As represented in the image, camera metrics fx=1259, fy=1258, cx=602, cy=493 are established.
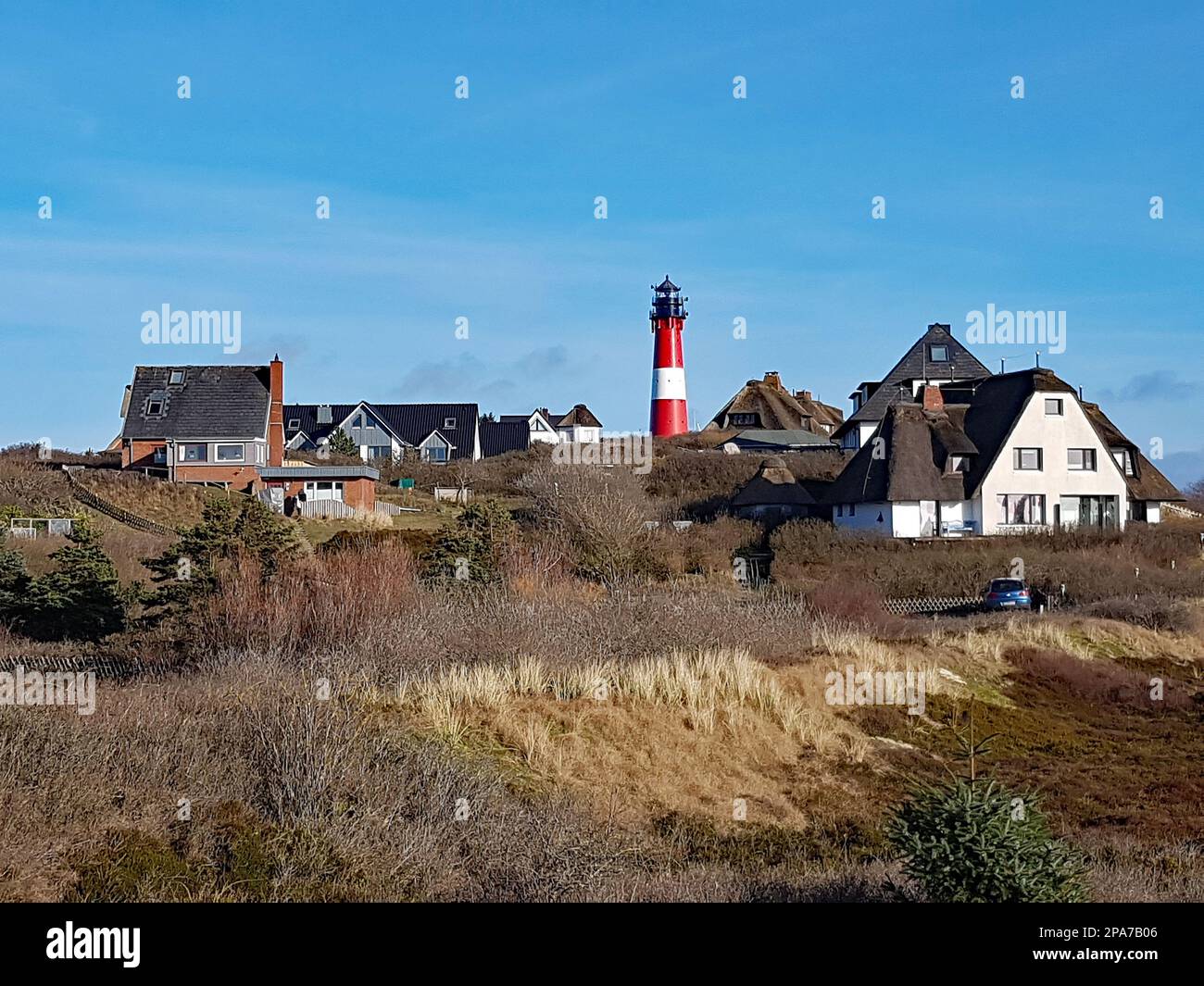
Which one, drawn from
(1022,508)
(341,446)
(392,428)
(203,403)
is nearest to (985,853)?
(1022,508)

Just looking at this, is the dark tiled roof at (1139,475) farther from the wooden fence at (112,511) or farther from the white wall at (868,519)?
the wooden fence at (112,511)

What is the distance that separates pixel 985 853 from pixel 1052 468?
138ft

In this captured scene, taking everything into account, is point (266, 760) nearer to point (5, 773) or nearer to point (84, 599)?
point (5, 773)

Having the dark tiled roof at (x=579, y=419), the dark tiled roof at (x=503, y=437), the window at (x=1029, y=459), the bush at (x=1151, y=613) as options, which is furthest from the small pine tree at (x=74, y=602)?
the dark tiled roof at (x=579, y=419)

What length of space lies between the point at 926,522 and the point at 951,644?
1911 centimetres

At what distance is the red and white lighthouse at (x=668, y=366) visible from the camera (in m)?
80.3

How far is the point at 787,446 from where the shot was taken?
258 feet

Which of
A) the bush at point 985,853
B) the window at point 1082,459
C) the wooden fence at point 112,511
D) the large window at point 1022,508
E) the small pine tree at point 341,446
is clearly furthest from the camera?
the small pine tree at point 341,446

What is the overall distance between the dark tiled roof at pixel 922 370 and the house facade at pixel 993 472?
37.6 ft

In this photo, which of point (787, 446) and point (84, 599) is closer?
point (84, 599)

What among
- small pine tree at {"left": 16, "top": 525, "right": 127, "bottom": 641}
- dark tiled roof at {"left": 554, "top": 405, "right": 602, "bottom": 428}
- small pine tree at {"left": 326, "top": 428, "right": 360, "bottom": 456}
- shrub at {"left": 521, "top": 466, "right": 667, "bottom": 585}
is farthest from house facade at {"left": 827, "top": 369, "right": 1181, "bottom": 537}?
dark tiled roof at {"left": 554, "top": 405, "right": 602, "bottom": 428}

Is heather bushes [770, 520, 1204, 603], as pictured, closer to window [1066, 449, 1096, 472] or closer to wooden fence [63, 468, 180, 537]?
window [1066, 449, 1096, 472]

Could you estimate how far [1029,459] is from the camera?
47.7m
